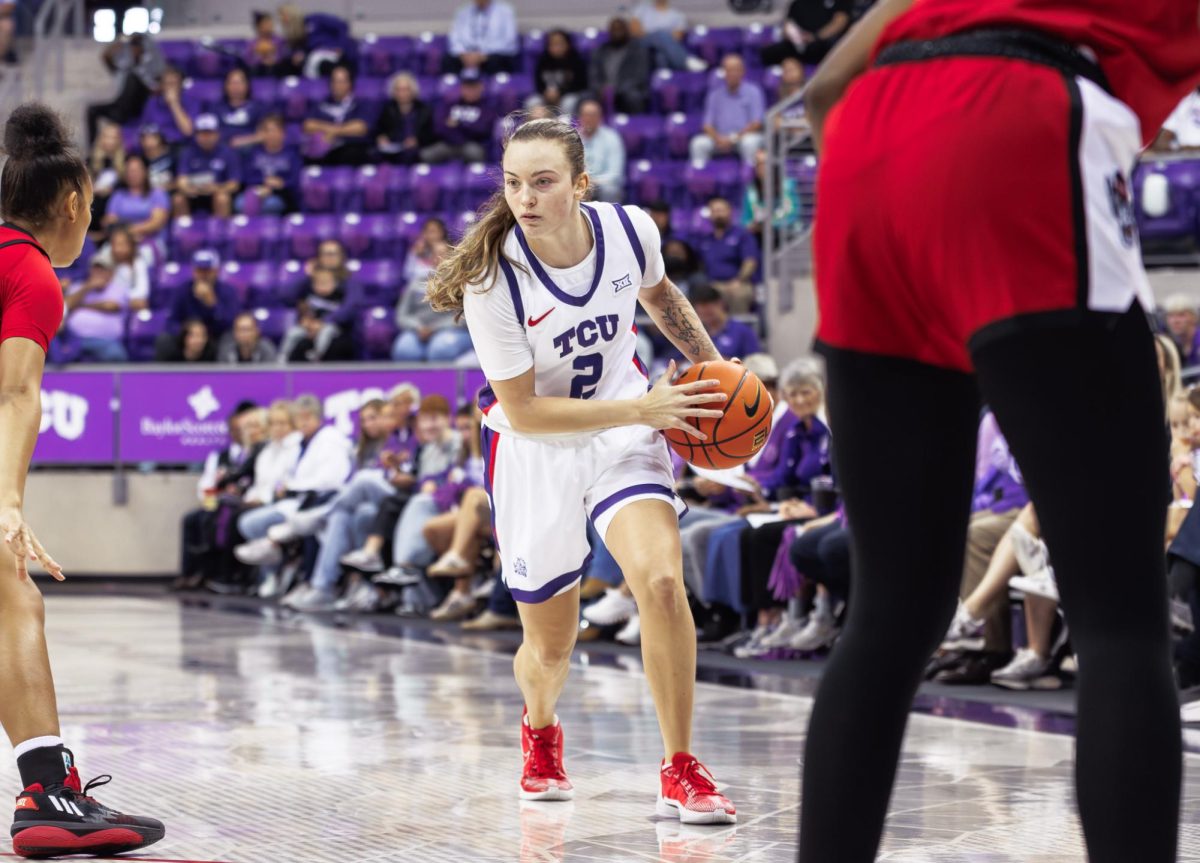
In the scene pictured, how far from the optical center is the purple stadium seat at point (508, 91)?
16.0m

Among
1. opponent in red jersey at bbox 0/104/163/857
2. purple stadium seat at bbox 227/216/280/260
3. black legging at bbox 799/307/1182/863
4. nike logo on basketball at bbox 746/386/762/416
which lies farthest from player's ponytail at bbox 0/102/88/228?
purple stadium seat at bbox 227/216/280/260

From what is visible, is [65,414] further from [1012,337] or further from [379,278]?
[1012,337]

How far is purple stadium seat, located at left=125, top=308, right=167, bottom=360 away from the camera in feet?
45.5

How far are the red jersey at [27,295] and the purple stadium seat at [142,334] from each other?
34.1 ft

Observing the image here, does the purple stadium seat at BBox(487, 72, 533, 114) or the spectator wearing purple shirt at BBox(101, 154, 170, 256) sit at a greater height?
the purple stadium seat at BBox(487, 72, 533, 114)

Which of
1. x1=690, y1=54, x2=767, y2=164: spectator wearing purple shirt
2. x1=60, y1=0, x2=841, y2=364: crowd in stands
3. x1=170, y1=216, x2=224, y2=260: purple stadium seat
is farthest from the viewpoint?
x1=170, y1=216, x2=224, y2=260: purple stadium seat

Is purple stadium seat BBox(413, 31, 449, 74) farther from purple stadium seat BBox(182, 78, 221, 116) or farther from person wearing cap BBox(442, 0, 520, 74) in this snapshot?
purple stadium seat BBox(182, 78, 221, 116)

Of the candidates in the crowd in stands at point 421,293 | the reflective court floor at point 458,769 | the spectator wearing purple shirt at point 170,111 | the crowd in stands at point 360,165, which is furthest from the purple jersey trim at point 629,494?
the spectator wearing purple shirt at point 170,111

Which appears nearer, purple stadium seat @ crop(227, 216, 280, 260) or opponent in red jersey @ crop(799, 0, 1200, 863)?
opponent in red jersey @ crop(799, 0, 1200, 863)

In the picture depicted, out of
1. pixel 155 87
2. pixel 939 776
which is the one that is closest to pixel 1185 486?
pixel 939 776

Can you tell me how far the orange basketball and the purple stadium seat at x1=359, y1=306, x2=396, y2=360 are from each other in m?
9.28

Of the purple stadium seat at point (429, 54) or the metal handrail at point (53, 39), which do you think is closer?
the purple stadium seat at point (429, 54)

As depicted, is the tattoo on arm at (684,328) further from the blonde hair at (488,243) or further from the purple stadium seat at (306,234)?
the purple stadium seat at (306,234)

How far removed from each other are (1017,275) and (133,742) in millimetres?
4163
